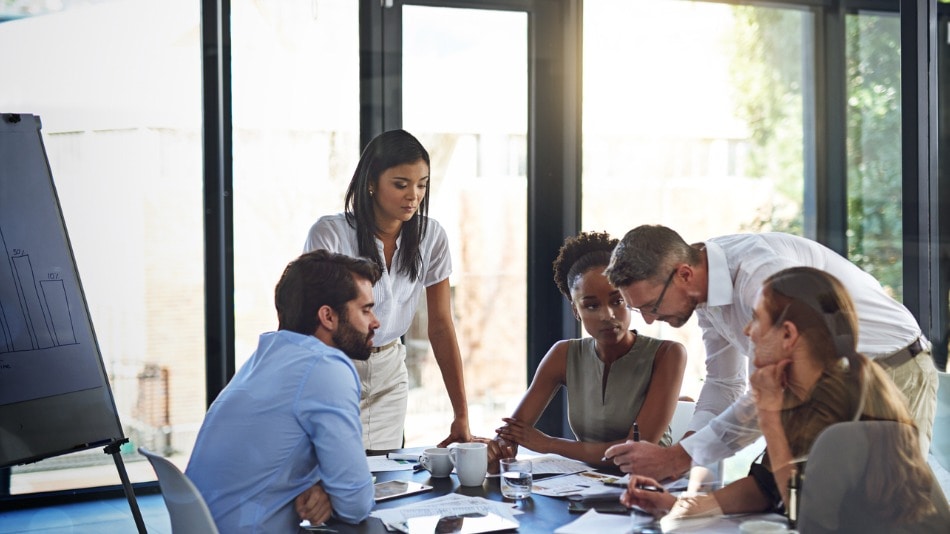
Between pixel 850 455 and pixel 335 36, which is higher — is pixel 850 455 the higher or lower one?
the lower one

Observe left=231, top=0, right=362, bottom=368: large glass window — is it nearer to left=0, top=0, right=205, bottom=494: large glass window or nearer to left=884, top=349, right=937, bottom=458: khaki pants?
left=0, top=0, right=205, bottom=494: large glass window

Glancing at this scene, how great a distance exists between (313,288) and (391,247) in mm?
841

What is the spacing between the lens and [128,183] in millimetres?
3684

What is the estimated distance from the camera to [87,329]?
281 centimetres

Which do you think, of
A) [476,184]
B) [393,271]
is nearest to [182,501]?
[393,271]

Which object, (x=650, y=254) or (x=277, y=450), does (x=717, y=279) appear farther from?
(x=277, y=450)

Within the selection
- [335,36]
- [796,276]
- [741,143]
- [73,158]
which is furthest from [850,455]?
[73,158]

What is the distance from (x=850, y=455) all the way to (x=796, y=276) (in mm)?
375

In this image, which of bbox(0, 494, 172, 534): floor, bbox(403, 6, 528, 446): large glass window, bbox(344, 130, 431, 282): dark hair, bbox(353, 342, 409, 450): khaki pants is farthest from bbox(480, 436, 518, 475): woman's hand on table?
bbox(0, 494, 172, 534): floor

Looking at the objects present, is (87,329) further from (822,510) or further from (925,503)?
(925,503)

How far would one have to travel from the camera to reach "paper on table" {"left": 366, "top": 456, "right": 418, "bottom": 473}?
2.27m

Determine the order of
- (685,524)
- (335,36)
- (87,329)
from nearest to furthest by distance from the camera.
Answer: (685,524) → (87,329) → (335,36)

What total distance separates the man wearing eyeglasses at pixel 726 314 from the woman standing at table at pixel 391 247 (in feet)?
2.90

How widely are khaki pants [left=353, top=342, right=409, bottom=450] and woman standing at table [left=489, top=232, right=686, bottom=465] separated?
0.52m
